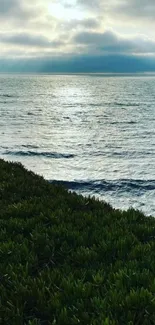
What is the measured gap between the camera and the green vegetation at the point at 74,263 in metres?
5.43

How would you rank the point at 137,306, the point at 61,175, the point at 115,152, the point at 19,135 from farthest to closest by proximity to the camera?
the point at 19,135 < the point at 115,152 < the point at 61,175 < the point at 137,306

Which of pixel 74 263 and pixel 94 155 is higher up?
pixel 94 155

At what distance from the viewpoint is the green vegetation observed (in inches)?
214

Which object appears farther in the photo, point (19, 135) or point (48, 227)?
point (19, 135)

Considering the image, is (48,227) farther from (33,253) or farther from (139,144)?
(139,144)

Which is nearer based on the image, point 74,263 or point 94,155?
point 74,263

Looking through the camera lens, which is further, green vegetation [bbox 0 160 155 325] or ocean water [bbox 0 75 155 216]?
ocean water [bbox 0 75 155 216]

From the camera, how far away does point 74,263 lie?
7.09 m

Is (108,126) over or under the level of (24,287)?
over

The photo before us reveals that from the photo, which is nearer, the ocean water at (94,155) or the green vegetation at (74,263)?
the green vegetation at (74,263)

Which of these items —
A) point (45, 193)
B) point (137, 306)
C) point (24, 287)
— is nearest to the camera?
point (137, 306)

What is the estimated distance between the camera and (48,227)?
8922mm

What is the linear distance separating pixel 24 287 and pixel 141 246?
2.60 metres

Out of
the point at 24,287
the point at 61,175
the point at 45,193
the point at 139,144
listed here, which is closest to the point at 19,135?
the point at 139,144
